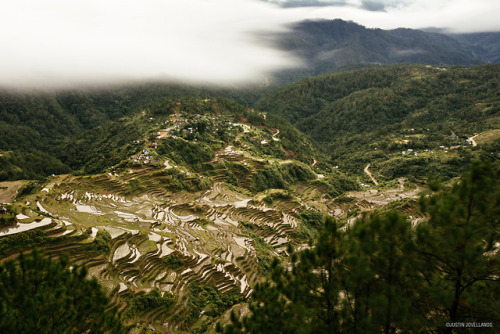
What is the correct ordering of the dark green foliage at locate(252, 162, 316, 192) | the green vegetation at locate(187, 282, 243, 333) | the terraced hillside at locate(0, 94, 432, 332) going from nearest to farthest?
1. the green vegetation at locate(187, 282, 243, 333)
2. the terraced hillside at locate(0, 94, 432, 332)
3. the dark green foliage at locate(252, 162, 316, 192)

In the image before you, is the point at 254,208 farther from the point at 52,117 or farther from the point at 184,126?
the point at 52,117

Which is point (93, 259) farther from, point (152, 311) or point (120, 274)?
point (152, 311)

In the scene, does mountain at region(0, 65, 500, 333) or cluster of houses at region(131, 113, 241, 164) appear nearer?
mountain at region(0, 65, 500, 333)

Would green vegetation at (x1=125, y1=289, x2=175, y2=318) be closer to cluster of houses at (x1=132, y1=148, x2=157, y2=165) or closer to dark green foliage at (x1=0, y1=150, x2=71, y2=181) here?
cluster of houses at (x1=132, y1=148, x2=157, y2=165)

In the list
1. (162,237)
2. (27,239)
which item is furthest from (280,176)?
(27,239)

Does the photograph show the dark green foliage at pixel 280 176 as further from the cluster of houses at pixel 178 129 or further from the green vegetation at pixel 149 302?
the green vegetation at pixel 149 302

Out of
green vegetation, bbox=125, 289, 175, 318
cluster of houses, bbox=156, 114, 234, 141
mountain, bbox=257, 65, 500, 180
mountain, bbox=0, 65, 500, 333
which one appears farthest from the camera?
mountain, bbox=257, 65, 500, 180

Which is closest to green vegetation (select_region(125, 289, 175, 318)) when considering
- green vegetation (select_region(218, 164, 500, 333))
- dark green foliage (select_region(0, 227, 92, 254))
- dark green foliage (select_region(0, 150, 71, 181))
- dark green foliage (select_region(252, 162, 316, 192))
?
dark green foliage (select_region(0, 227, 92, 254))

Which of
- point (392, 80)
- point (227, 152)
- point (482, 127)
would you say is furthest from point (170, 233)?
point (392, 80)
